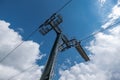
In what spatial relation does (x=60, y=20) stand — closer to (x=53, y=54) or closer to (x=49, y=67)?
(x=53, y=54)

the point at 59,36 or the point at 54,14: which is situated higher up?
the point at 54,14

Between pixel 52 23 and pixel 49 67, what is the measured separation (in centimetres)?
502

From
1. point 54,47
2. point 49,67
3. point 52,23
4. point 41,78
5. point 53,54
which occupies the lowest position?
point 41,78

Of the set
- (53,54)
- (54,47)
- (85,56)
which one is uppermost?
(85,56)

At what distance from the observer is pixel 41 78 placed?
1239 centimetres

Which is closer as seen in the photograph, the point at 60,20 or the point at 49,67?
the point at 49,67

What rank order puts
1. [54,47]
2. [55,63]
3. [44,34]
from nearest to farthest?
[55,63] < [54,47] < [44,34]

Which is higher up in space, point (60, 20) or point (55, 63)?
point (60, 20)

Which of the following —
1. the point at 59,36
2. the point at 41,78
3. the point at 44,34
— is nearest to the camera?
the point at 41,78

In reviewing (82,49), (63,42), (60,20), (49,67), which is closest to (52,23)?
(60,20)

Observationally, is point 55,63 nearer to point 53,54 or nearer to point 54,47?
point 53,54

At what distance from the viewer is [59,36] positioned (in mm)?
16328

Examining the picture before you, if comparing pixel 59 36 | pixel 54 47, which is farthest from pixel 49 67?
pixel 59 36

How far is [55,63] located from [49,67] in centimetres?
76
